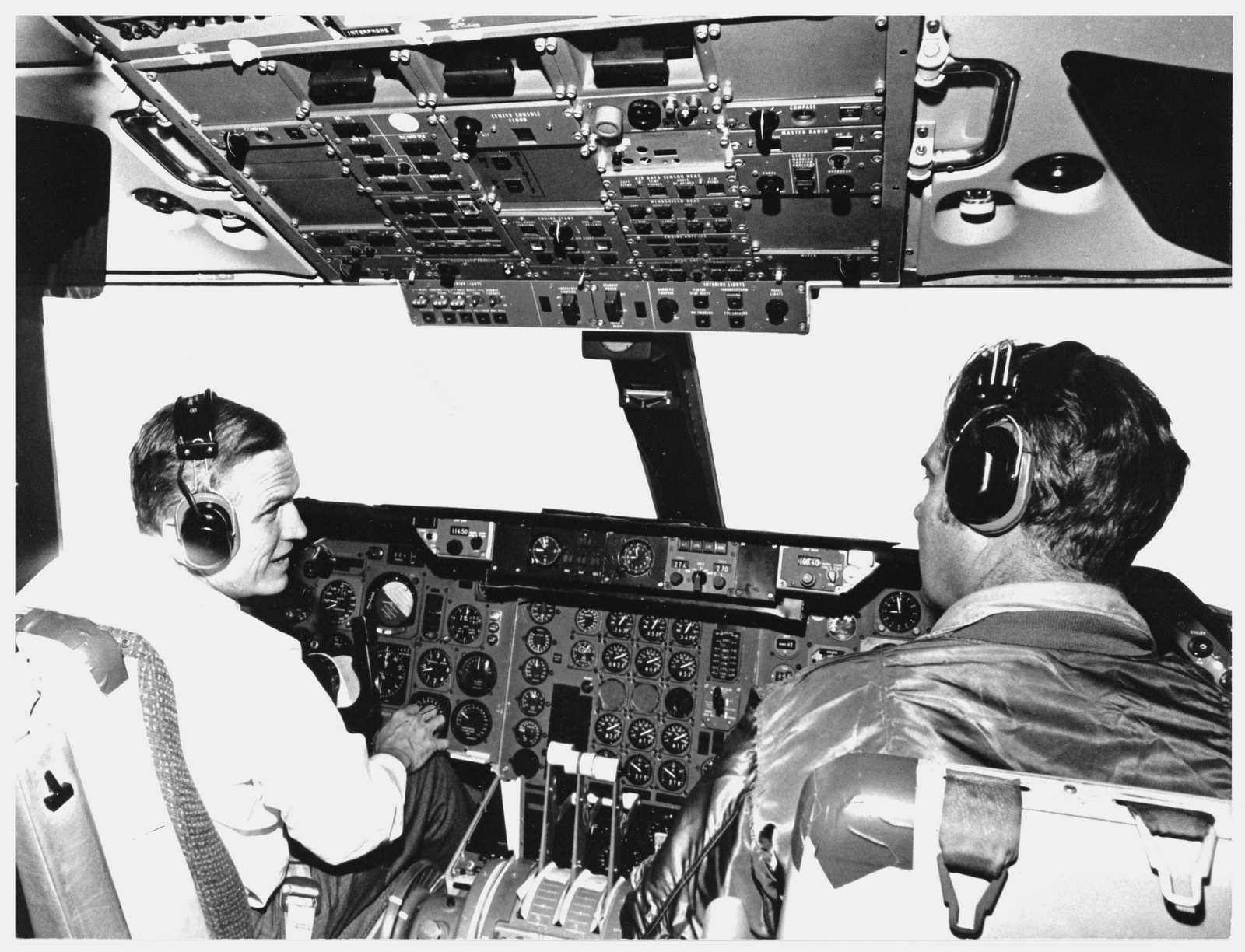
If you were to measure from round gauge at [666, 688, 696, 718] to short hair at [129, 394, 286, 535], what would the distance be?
55.5 inches

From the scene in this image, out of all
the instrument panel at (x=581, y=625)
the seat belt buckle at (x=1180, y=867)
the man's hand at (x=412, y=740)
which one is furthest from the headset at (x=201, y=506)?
the seat belt buckle at (x=1180, y=867)

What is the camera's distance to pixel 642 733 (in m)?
2.70

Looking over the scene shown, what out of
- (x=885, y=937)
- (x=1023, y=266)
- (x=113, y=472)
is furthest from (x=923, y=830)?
(x=113, y=472)

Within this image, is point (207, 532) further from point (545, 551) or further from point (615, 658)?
point (615, 658)

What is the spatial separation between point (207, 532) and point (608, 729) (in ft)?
4.71

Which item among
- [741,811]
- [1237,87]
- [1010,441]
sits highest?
[1237,87]

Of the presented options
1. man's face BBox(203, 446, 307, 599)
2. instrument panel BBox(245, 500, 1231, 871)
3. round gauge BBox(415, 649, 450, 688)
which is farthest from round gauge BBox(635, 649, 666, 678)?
man's face BBox(203, 446, 307, 599)

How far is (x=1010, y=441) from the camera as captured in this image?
148cm

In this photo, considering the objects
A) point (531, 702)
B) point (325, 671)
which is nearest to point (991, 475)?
point (531, 702)

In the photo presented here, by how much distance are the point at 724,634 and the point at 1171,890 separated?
5.10ft

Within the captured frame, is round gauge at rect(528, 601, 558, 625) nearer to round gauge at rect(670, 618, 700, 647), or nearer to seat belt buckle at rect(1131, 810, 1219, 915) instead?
round gauge at rect(670, 618, 700, 647)

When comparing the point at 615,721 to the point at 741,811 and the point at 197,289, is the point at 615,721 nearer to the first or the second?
the point at 741,811

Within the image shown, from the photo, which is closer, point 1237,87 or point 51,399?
point 1237,87

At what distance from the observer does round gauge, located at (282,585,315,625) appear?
3.01 m
